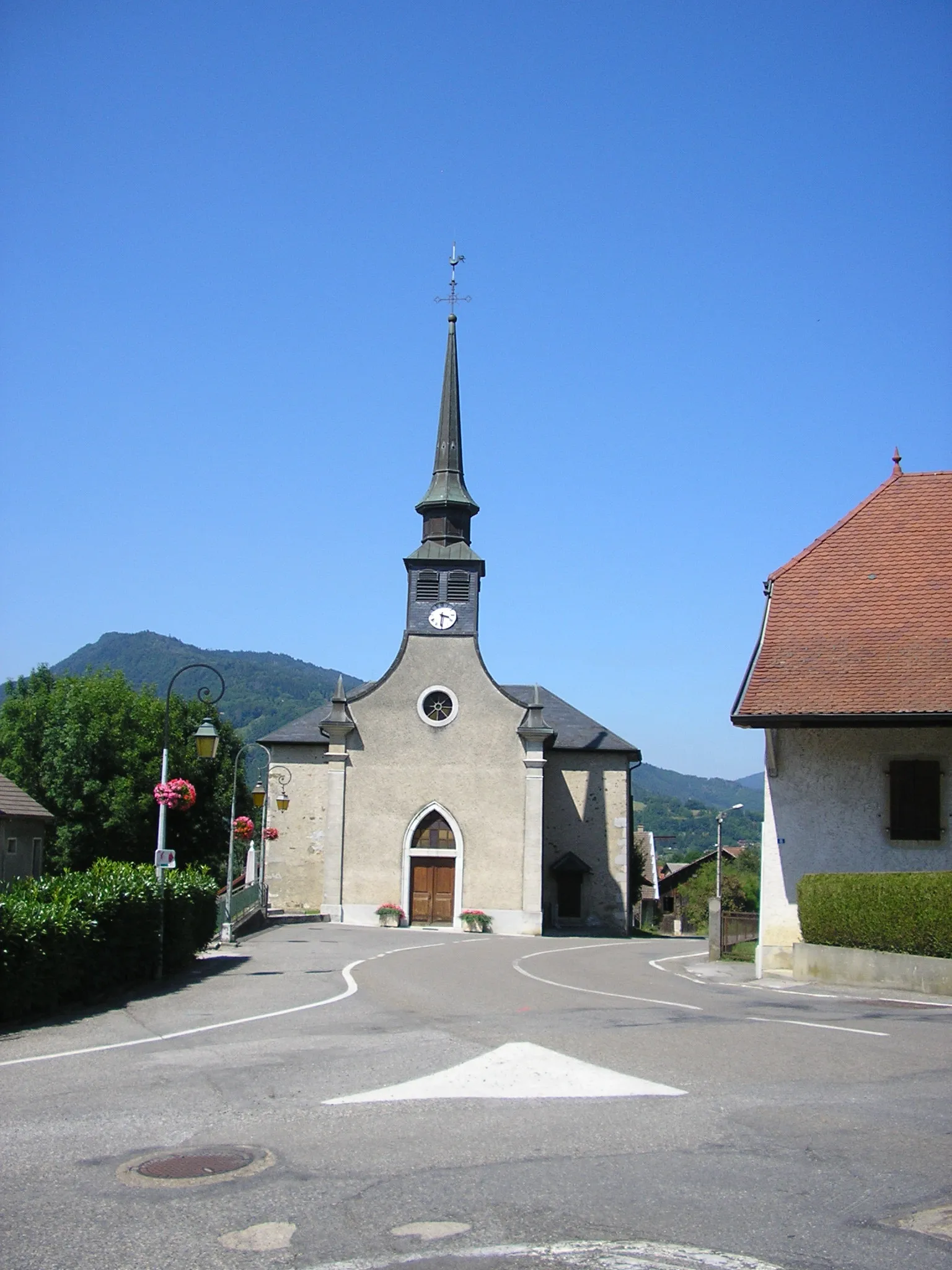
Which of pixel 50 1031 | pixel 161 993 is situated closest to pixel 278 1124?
pixel 50 1031

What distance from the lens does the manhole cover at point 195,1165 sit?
6539 mm

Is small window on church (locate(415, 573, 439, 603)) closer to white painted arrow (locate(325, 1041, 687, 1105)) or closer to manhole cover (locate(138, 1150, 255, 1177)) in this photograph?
white painted arrow (locate(325, 1041, 687, 1105))

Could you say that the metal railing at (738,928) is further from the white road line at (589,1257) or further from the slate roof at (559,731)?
the white road line at (589,1257)

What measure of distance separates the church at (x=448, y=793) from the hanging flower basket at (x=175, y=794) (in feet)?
65.2

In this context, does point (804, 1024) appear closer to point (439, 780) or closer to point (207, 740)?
point (207, 740)

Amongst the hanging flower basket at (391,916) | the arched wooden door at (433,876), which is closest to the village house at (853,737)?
the arched wooden door at (433,876)

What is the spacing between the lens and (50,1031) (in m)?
12.6

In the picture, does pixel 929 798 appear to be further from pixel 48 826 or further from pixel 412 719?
pixel 48 826

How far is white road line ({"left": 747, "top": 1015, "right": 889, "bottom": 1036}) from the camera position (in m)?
11.8

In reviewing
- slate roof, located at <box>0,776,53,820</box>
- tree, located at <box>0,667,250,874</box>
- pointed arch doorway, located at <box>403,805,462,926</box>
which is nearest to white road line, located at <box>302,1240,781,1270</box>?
pointed arch doorway, located at <box>403,805,462,926</box>

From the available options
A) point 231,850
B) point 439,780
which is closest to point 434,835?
point 439,780

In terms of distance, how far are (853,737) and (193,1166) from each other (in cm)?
1629

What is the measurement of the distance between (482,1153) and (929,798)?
50.8 feet

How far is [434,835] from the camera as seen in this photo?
42.2m
